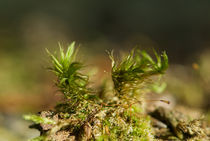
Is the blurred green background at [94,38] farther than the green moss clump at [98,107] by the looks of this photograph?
Yes

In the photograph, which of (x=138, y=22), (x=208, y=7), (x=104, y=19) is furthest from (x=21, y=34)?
(x=208, y=7)

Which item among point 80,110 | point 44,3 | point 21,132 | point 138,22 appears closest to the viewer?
point 80,110

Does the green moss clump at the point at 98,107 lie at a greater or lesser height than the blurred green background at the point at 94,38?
A: lesser

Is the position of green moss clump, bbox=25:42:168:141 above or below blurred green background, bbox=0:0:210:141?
below

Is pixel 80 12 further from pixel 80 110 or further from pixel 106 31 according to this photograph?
pixel 80 110

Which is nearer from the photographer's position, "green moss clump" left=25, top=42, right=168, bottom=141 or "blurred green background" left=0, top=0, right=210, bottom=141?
"green moss clump" left=25, top=42, right=168, bottom=141
